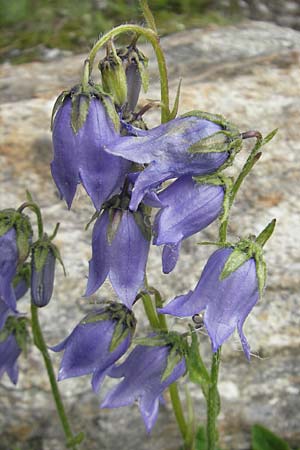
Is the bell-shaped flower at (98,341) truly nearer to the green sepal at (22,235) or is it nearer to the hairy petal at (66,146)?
the green sepal at (22,235)

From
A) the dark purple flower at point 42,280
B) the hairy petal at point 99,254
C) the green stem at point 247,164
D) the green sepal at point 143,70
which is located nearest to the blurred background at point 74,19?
the dark purple flower at point 42,280

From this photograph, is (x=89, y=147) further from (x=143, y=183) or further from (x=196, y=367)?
(x=196, y=367)

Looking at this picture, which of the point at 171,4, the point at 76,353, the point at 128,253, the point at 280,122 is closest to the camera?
the point at 128,253

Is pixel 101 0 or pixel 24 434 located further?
pixel 101 0

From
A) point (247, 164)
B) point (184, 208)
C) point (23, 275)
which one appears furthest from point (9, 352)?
point (247, 164)

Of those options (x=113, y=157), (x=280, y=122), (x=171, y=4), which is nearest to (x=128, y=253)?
(x=113, y=157)

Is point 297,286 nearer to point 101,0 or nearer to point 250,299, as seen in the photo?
point 250,299
